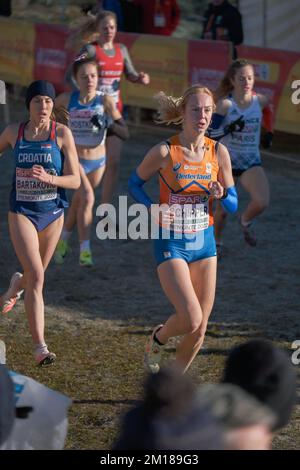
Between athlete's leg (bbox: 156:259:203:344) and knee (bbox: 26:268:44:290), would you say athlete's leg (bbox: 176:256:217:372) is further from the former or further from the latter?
knee (bbox: 26:268:44:290)

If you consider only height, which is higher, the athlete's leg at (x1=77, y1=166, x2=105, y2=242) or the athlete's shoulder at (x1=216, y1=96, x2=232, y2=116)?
the athlete's shoulder at (x1=216, y1=96, x2=232, y2=116)

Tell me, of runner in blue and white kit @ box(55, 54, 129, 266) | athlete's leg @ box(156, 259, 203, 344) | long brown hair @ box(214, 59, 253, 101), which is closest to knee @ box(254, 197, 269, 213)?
long brown hair @ box(214, 59, 253, 101)

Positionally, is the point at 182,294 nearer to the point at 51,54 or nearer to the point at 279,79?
the point at 279,79

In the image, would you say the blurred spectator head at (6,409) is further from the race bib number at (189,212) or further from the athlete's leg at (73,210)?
the athlete's leg at (73,210)

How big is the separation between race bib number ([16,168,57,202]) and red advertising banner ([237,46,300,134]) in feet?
26.1

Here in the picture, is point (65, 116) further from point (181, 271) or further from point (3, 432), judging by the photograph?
point (3, 432)

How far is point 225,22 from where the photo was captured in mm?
17641

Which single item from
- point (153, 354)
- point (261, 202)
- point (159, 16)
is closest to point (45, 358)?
point (153, 354)

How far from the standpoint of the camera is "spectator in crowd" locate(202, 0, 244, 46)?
57.7ft

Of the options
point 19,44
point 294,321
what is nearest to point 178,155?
point 294,321

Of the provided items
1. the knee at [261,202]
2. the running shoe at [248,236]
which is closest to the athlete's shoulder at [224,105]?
the knee at [261,202]

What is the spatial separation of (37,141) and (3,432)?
4422 millimetres
